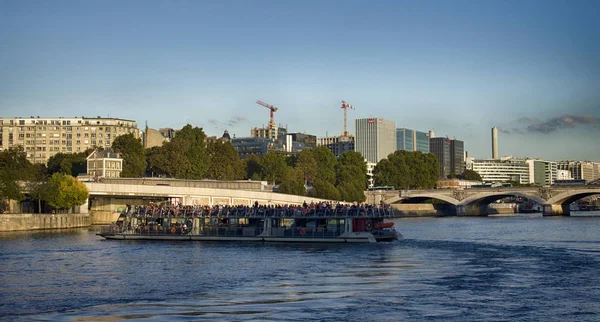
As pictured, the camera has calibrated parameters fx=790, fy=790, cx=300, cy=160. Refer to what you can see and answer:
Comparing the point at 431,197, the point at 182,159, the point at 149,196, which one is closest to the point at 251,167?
the point at 182,159

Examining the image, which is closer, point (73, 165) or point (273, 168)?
point (73, 165)

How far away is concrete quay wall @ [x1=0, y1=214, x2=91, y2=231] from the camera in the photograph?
3460 inches

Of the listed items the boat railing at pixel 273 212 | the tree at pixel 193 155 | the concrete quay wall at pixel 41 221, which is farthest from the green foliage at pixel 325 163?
the boat railing at pixel 273 212

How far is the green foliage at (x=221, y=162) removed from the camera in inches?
5925

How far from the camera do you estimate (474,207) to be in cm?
16488

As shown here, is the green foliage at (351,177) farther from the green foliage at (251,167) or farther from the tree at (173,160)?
the tree at (173,160)

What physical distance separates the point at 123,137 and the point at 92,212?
38243mm

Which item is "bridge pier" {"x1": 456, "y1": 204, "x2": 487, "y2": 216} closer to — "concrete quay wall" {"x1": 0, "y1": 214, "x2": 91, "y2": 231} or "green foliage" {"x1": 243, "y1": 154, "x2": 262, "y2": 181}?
"green foliage" {"x1": 243, "y1": 154, "x2": 262, "y2": 181}

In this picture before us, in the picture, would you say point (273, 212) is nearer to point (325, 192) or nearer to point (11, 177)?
point (11, 177)

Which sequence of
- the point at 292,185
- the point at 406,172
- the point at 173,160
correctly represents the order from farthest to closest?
the point at 406,172 < the point at 292,185 < the point at 173,160

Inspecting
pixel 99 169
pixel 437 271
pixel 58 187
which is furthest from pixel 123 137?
pixel 437 271

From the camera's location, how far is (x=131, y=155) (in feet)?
464

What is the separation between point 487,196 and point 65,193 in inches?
3373

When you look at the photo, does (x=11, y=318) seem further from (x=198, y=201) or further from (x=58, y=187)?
(x=198, y=201)
